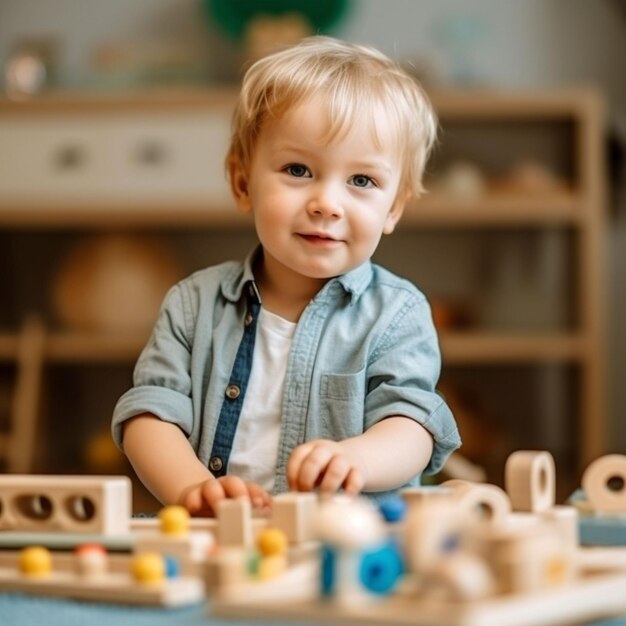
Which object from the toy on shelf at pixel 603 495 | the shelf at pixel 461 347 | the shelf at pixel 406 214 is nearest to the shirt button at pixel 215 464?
the toy on shelf at pixel 603 495

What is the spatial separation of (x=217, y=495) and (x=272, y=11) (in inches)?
105

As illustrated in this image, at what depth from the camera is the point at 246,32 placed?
11.2 feet

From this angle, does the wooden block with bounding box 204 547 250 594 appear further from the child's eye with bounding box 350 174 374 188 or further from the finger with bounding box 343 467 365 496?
the child's eye with bounding box 350 174 374 188

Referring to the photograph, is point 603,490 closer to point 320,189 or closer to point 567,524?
point 567,524

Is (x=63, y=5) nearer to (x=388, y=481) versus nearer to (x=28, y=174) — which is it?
(x=28, y=174)

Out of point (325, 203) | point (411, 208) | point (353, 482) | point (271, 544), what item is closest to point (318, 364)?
point (325, 203)

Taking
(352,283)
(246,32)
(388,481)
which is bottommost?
(388,481)

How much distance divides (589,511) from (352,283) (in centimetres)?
37

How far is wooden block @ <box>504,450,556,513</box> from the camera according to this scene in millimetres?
854

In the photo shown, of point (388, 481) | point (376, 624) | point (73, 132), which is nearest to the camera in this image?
point (376, 624)

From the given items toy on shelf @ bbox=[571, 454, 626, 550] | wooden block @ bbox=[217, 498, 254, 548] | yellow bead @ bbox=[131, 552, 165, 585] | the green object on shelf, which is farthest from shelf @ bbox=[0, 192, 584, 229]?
yellow bead @ bbox=[131, 552, 165, 585]

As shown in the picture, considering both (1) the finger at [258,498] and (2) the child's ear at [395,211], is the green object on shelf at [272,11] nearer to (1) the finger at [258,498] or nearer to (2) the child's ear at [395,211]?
(2) the child's ear at [395,211]

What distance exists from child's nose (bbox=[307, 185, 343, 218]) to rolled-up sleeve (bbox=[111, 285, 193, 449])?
0.18 meters

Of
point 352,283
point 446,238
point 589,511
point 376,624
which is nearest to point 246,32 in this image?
point 446,238
